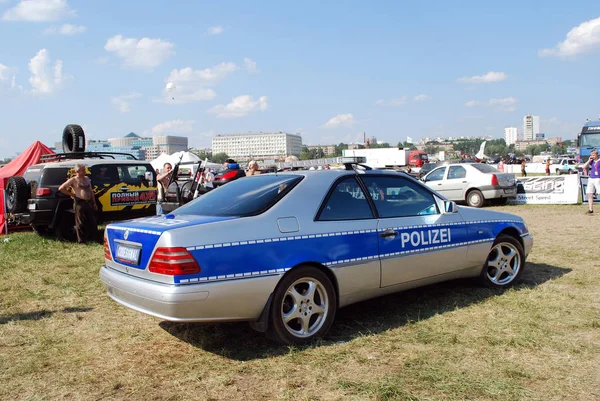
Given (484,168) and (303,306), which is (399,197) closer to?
(303,306)

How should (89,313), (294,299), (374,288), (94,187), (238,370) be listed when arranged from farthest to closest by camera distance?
(94,187) < (89,313) < (374,288) < (294,299) < (238,370)

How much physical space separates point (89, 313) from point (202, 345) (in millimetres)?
1805

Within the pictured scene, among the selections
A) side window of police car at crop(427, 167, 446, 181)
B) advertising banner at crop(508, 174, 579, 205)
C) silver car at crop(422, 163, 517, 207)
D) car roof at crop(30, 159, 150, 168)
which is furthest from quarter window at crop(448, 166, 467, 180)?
car roof at crop(30, 159, 150, 168)

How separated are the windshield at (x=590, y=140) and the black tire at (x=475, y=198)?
1541 centimetres

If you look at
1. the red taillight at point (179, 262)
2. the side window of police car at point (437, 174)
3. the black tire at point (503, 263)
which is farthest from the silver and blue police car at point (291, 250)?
Answer: the side window of police car at point (437, 174)

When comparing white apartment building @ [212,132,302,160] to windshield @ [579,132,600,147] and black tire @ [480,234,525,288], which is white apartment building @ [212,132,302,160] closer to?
windshield @ [579,132,600,147]

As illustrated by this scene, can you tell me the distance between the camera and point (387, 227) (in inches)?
189

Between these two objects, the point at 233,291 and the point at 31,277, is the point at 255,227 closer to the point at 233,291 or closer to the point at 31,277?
the point at 233,291

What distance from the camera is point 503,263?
6.00 metres

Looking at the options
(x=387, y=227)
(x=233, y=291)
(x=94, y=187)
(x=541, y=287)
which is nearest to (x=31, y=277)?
(x=94, y=187)

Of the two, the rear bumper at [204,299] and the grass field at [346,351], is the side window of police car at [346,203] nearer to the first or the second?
the rear bumper at [204,299]

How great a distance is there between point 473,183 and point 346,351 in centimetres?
1390

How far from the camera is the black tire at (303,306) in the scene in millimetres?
4062

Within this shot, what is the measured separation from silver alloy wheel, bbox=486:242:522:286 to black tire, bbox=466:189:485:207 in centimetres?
1117
